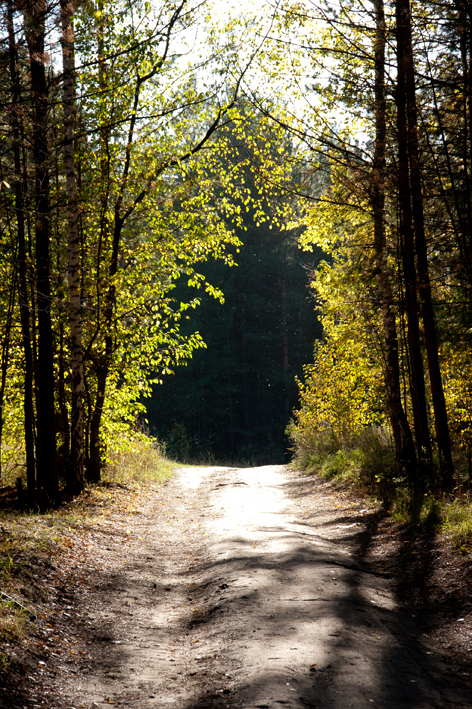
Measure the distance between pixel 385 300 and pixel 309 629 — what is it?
623 cm

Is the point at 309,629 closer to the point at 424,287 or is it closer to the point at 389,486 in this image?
the point at 424,287

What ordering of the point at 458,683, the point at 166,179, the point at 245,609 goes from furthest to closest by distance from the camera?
the point at 166,179 < the point at 245,609 < the point at 458,683

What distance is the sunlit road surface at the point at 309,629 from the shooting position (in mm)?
3322

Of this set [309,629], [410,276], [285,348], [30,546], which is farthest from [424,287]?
[285,348]

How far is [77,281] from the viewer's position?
9367mm

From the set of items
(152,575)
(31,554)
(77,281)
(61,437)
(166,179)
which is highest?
(166,179)

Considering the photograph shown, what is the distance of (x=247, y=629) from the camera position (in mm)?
4371

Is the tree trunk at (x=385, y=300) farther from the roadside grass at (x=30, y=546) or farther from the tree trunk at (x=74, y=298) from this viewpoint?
the roadside grass at (x=30, y=546)

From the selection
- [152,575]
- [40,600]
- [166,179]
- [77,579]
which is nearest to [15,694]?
[40,600]

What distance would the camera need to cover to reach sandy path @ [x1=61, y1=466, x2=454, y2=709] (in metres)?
3.41

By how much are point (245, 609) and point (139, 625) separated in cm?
98

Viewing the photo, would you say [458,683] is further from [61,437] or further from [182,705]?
[61,437]

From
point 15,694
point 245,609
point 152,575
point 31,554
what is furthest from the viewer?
point 152,575

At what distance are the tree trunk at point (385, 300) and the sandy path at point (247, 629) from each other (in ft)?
7.25
